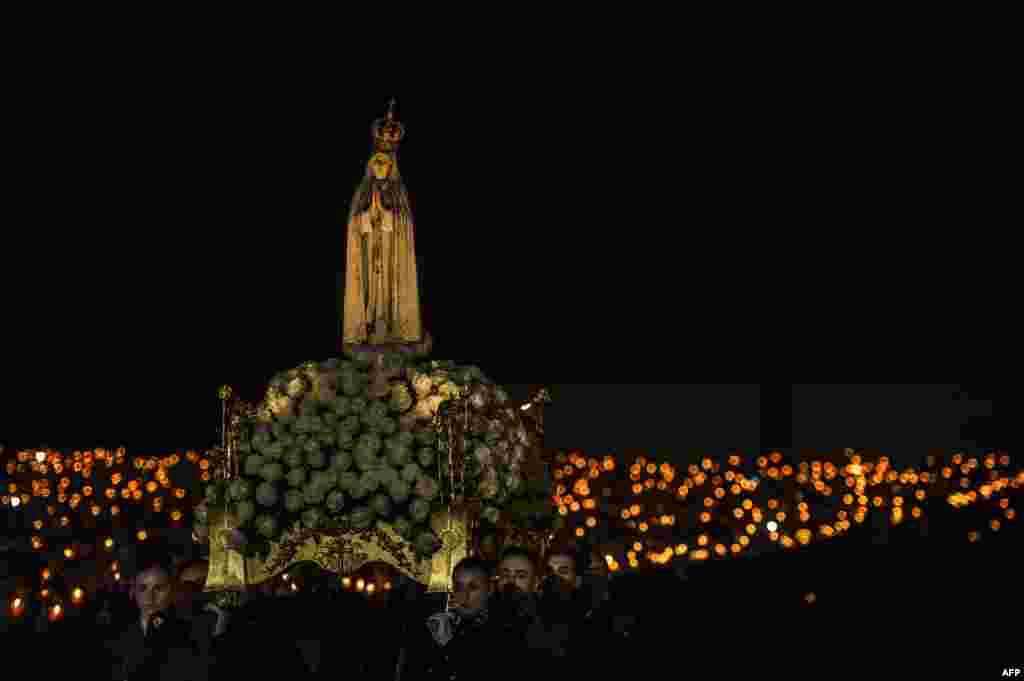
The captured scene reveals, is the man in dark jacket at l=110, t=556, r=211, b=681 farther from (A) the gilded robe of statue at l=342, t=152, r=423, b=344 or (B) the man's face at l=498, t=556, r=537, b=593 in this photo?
(A) the gilded robe of statue at l=342, t=152, r=423, b=344

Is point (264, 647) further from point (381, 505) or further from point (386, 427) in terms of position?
point (386, 427)

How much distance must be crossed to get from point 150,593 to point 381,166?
375 cm

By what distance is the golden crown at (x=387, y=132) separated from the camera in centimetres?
842

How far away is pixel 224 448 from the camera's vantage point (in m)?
7.70

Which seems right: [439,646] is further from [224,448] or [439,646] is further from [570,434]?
[570,434]

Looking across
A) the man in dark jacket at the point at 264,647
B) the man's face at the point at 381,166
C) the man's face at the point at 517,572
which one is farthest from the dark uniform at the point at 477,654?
the man's face at the point at 381,166

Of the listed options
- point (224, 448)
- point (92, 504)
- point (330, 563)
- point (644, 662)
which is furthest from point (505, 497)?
point (92, 504)

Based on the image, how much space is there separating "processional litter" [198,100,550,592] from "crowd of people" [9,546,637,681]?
1483 millimetres

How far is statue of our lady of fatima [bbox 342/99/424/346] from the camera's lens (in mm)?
8312

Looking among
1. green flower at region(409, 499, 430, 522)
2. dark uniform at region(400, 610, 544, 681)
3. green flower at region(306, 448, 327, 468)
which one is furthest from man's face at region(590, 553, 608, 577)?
green flower at region(306, 448, 327, 468)

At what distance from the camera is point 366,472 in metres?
7.43

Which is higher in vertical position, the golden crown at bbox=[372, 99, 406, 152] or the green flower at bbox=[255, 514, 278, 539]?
the golden crown at bbox=[372, 99, 406, 152]

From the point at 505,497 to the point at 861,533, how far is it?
14.4 feet

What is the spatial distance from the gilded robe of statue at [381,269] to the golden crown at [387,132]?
0.20 meters
